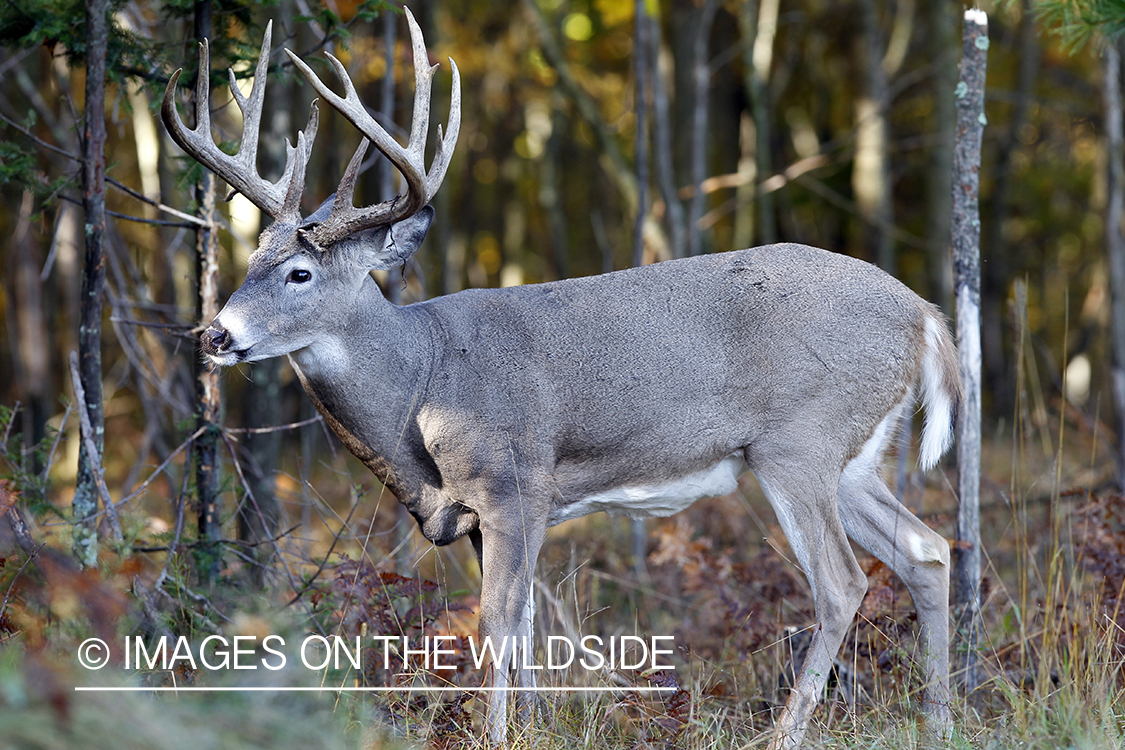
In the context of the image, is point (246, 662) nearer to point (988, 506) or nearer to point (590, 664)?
point (590, 664)

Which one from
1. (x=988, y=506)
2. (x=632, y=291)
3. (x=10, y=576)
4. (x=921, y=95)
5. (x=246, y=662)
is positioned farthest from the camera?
(x=921, y=95)

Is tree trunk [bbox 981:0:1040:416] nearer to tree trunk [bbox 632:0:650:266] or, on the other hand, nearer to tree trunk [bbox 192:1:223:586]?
tree trunk [bbox 632:0:650:266]

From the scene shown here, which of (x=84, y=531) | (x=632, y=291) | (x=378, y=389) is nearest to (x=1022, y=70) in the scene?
(x=632, y=291)

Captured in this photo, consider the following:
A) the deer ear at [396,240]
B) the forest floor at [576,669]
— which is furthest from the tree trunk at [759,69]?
the deer ear at [396,240]

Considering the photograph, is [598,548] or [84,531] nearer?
[84,531]

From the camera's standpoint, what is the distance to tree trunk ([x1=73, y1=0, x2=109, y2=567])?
179 inches

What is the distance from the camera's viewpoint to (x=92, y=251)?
4582mm

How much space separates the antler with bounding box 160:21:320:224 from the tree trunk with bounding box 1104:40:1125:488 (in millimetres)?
5492

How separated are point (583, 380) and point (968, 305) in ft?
6.31

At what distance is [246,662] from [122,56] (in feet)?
9.38

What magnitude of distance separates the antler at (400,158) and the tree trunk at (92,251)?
40.8 inches

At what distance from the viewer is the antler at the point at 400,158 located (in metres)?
4.13

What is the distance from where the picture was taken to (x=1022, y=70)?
541 inches

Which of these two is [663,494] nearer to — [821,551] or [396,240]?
[821,551]
